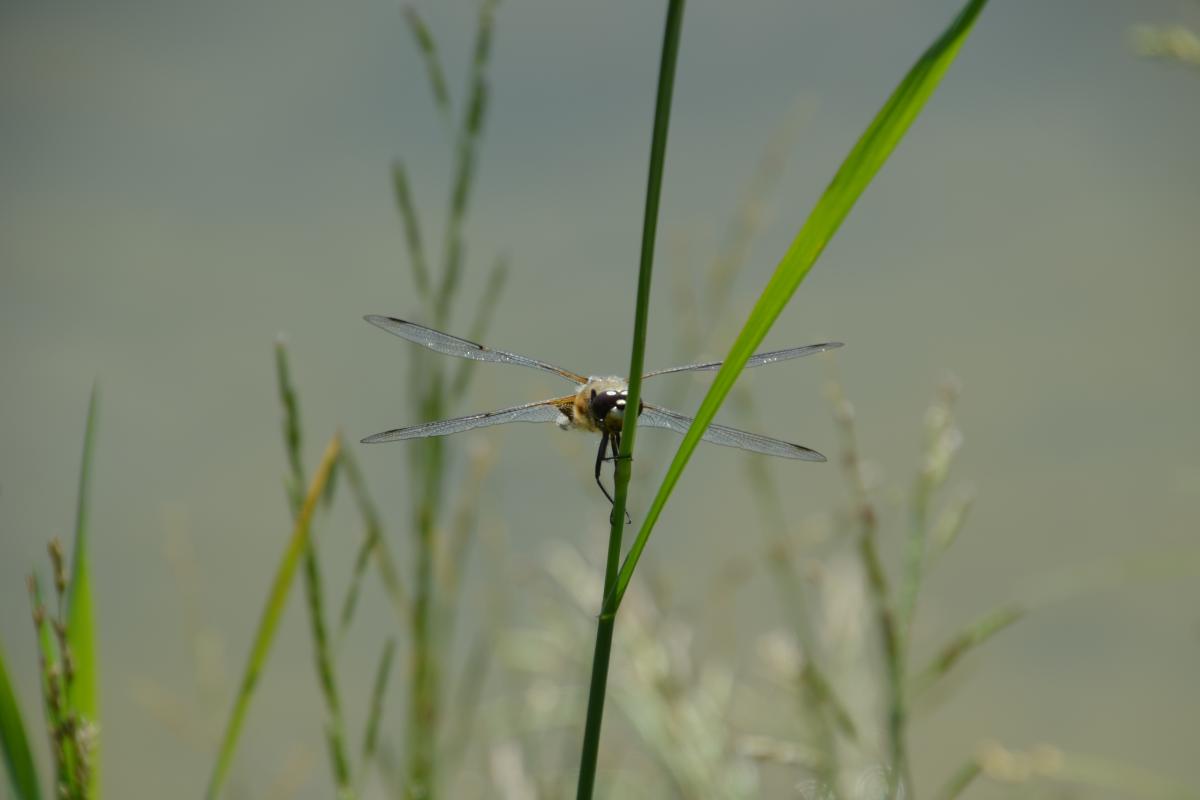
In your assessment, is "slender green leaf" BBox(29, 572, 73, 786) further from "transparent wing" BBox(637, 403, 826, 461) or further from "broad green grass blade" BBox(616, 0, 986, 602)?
"transparent wing" BBox(637, 403, 826, 461)

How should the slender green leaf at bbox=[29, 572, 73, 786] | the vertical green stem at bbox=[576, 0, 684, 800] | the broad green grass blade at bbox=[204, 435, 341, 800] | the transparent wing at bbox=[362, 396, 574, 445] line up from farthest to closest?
the transparent wing at bbox=[362, 396, 574, 445] → the broad green grass blade at bbox=[204, 435, 341, 800] → the slender green leaf at bbox=[29, 572, 73, 786] → the vertical green stem at bbox=[576, 0, 684, 800]

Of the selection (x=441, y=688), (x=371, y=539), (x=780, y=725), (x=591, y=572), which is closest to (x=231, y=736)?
(x=371, y=539)

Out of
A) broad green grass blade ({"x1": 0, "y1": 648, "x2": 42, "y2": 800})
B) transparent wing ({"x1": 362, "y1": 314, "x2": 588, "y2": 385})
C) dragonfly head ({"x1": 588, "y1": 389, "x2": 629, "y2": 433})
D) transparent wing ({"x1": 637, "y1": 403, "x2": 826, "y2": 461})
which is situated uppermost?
transparent wing ({"x1": 362, "y1": 314, "x2": 588, "y2": 385})

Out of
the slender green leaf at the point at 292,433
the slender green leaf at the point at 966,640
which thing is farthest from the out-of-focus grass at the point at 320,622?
the slender green leaf at the point at 966,640

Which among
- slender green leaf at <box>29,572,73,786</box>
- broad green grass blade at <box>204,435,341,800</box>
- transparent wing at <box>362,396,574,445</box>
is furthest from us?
transparent wing at <box>362,396,574,445</box>

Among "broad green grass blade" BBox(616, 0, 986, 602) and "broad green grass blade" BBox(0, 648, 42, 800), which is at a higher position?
"broad green grass blade" BBox(616, 0, 986, 602)

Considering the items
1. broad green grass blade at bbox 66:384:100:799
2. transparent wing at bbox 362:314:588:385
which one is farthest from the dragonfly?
broad green grass blade at bbox 66:384:100:799
